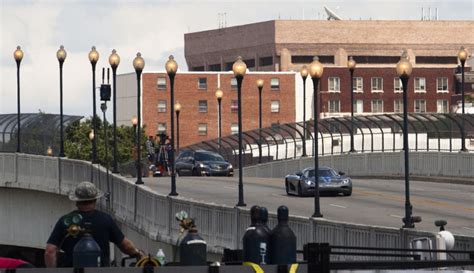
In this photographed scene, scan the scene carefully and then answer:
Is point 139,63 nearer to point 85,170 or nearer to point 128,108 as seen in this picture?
point 85,170

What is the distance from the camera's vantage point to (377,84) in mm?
155750

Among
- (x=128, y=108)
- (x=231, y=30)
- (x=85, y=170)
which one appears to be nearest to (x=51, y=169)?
(x=85, y=170)

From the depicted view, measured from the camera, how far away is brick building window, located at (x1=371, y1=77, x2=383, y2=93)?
155125 mm

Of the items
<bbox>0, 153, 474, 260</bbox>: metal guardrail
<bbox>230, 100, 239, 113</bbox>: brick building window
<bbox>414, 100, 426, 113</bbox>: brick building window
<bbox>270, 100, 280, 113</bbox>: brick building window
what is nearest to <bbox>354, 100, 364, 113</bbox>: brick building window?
<bbox>414, 100, 426, 113</bbox>: brick building window

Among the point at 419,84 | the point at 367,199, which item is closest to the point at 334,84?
the point at 419,84

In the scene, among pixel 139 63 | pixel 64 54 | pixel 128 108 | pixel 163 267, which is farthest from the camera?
pixel 128 108

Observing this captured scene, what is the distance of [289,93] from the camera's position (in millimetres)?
157125

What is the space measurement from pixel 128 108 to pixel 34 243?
111 m

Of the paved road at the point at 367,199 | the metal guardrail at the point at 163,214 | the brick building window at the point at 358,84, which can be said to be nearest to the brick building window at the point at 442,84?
the brick building window at the point at 358,84

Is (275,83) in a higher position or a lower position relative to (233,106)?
higher

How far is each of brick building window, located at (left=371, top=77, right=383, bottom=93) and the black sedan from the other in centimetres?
8232

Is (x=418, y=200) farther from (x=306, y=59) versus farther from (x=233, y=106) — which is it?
(x=306, y=59)

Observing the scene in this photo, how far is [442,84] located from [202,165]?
286ft

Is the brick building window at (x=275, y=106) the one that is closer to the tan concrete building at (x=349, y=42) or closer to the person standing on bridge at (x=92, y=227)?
the tan concrete building at (x=349, y=42)
